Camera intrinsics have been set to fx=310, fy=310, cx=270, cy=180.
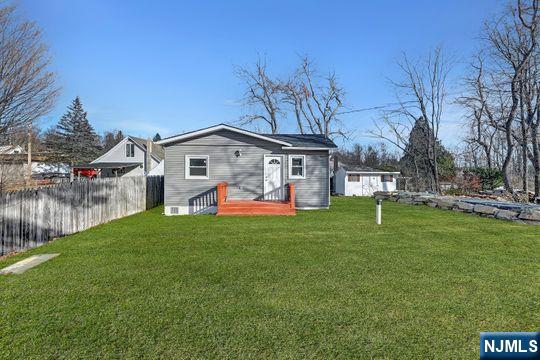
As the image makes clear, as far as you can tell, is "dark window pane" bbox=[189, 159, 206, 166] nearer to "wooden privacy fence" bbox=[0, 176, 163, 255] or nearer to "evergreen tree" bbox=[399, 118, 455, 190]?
"wooden privacy fence" bbox=[0, 176, 163, 255]

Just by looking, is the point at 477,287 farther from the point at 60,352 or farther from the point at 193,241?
the point at 193,241

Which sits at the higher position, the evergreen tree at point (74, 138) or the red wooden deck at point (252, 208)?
the evergreen tree at point (74, 138)

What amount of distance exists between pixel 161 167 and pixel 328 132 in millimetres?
17255

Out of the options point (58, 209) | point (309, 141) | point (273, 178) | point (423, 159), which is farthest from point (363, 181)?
point (58, 209)

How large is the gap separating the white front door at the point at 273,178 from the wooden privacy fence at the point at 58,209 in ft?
18.7

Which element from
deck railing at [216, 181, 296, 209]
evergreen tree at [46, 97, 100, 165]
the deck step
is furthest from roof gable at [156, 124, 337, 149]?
evergreen tree at [46, 97, 100, 165]

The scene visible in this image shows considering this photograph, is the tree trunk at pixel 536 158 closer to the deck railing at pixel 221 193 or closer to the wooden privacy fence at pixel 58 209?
the deck railing at pixel 221 193

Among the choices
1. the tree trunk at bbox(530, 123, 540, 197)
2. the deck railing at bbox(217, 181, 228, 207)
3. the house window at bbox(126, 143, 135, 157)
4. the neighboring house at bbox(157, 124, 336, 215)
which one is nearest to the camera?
the deck railing at bbox(217, 181, 228, 207)

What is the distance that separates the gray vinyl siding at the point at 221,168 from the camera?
13.2 meters

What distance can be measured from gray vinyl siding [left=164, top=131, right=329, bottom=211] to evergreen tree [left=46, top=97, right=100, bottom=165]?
37.4 metres

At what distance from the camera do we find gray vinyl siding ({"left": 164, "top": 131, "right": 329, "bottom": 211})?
13188 mm

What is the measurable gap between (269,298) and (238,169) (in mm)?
9976

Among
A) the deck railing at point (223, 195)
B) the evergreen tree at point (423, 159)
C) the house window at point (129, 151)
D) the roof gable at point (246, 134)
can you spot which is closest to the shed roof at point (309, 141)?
the roof gable at point (246, 134)

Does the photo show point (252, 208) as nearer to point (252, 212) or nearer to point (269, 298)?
point (252, 212)
